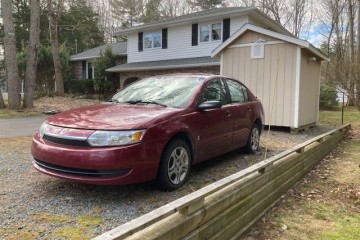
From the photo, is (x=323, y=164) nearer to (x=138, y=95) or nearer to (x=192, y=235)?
(x=138, y=95)

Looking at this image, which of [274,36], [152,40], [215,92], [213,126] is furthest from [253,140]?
[152,40]

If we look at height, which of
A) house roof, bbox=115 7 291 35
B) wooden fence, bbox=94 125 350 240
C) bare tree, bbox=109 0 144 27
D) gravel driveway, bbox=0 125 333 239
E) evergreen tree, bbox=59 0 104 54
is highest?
bare tree, bbox=109 0 144 27

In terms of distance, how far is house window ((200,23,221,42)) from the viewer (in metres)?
18.8

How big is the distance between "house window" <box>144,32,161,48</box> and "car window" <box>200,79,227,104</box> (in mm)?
16718

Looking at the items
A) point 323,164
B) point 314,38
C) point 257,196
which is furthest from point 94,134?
point 314,38

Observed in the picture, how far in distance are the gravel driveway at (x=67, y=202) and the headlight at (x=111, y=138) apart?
0.72 meters

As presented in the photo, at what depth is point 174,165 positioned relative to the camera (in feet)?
13.9

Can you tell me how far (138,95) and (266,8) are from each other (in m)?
30.6

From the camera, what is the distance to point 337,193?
491 cm

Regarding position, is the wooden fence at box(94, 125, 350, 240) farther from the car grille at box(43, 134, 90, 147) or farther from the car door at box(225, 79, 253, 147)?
the car grille at box(43, 134, 90, 147)

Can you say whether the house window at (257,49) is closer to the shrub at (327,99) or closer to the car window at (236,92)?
the car window at (236,92)

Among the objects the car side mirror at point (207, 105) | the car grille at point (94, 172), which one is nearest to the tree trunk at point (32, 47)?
the car side mirror at point (207, 105)

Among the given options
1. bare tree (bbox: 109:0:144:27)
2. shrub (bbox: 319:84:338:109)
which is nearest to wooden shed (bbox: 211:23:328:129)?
shrub (bbox: 319:84:338:109)

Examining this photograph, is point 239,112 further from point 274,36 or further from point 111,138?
point 274,36
